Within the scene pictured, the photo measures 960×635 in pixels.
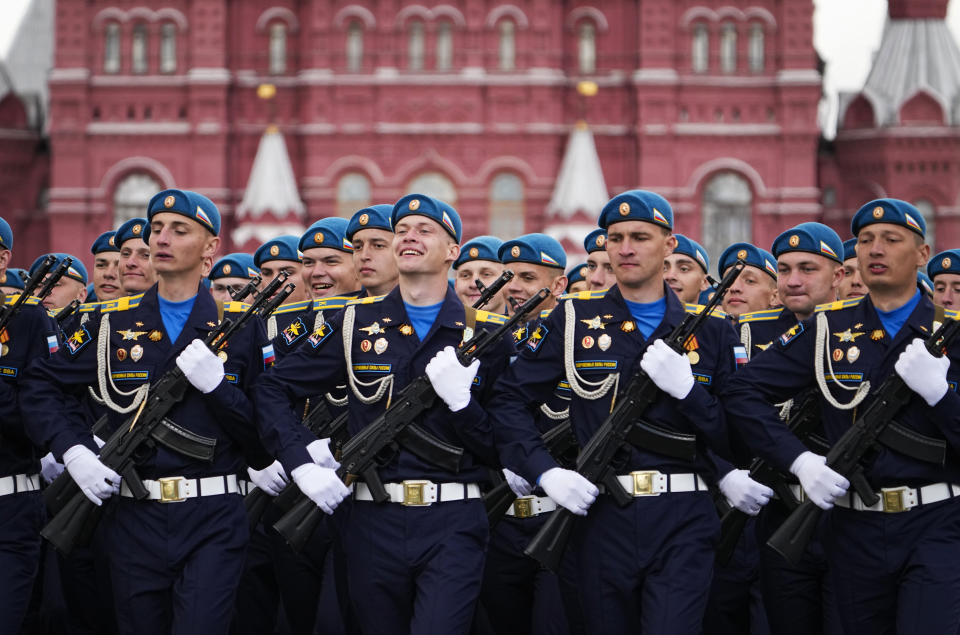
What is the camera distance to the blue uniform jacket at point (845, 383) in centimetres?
530

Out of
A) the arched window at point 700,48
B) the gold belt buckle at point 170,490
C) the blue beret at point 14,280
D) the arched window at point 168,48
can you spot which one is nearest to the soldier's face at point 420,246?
the gold belt buckle at point 170,490

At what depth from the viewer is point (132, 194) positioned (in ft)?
107

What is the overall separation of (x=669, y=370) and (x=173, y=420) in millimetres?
2048

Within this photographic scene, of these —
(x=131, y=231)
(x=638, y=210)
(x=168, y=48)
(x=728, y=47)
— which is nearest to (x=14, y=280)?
(x=131, y=231)

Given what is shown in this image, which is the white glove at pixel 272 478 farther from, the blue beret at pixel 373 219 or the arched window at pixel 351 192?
the arched window at pixel 351 192

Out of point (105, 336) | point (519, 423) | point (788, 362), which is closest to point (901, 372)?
point (788, 362)

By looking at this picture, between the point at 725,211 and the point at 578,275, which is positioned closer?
the point at 578,275

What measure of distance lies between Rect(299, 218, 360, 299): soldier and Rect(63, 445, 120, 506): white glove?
3065 millimetres

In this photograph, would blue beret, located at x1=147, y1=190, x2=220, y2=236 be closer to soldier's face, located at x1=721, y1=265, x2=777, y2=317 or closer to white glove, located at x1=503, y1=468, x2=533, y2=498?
white glove, located at x1=503, y1=468, x2=533, y2=498

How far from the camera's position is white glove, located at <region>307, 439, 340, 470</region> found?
6281 mm

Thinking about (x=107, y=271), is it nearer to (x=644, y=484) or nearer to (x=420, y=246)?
(x=420, y=246)

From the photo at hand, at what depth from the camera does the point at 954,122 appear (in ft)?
107

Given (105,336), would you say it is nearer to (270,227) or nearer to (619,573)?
(619,573)

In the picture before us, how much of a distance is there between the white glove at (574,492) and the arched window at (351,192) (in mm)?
26938
